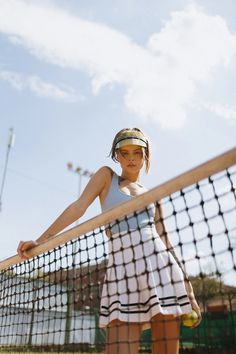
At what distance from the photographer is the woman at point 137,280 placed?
110 inches

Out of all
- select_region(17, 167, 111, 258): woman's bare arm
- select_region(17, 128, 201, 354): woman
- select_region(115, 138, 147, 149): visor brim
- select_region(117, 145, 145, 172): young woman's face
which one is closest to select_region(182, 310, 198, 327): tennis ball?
select_region(17, 128, 201, 354): woman

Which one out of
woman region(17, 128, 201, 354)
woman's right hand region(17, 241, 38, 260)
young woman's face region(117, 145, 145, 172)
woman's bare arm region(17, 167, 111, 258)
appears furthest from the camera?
woman's right hand region(17, 241, 38, 260)

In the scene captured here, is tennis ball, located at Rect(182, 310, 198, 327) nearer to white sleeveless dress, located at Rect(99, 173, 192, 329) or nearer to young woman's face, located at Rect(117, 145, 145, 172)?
white sleeveless dress, located at Rect(99, 173, 192, 329)

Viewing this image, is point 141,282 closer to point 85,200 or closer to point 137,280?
point 137,280

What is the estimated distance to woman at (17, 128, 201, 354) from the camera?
2.80 meters

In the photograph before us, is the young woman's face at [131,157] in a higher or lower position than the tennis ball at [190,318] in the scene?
higher

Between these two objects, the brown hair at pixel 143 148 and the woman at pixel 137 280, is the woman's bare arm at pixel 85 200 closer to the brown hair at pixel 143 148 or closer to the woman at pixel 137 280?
the woman at pixel 137 280

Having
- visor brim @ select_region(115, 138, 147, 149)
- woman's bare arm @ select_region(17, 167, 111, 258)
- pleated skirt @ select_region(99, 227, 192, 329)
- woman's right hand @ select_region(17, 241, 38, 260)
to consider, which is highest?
visor brim @ select_region(115, 138, 147, 149)

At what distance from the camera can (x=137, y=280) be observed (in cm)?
290

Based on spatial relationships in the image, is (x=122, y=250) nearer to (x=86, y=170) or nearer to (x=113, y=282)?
(x=113, y=282)

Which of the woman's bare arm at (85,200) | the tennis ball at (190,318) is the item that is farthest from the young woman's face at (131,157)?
the tennis ball at (190,318)

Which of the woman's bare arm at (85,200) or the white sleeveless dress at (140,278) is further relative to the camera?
the woman's bare arm at (85,200)

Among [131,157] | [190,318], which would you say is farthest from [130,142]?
[190,318]

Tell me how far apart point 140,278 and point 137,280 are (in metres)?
0.02
